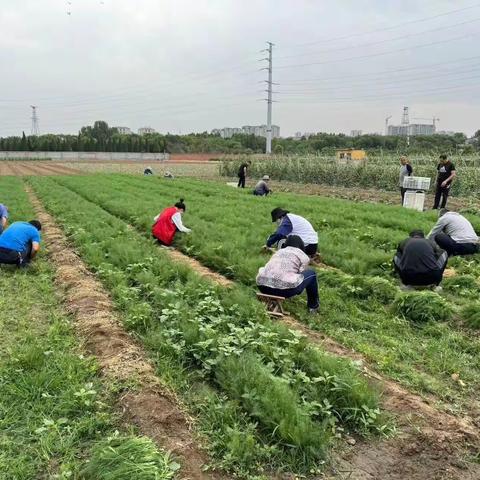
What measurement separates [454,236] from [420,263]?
244 cm

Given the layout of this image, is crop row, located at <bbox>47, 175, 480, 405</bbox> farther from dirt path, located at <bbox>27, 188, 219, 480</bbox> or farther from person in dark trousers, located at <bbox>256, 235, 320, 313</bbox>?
dirt path, located at <bbox>27, 188, 219, 480</bbox>

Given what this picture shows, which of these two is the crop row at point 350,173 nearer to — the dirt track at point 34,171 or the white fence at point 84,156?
the dirt track at point 34,171

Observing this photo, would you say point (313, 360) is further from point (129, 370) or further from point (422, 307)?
point (422, 307)

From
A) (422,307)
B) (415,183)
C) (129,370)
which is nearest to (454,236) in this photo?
(422,307)

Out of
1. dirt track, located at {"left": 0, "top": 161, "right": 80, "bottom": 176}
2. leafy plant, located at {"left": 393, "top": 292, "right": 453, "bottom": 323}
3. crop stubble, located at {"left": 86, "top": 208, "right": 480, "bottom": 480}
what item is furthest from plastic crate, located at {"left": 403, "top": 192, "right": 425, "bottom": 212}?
dirt track, located at {"left": 0, "top": 161, "right": 80, "bottom": 176}

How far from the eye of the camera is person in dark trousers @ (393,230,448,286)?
7234mm

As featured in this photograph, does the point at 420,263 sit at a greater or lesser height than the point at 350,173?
lesser

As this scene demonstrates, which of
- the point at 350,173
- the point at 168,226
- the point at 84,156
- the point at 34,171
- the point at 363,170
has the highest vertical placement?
the point at 363,170

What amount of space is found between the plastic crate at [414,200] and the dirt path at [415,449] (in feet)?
43.2

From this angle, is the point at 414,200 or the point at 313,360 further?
the point at 414,200

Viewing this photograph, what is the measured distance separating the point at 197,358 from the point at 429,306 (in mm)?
3320

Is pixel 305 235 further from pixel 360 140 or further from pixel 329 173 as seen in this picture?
pixel 360 140

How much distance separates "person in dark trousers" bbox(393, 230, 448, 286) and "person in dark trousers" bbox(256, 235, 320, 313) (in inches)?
66.1

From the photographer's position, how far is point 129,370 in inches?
177
